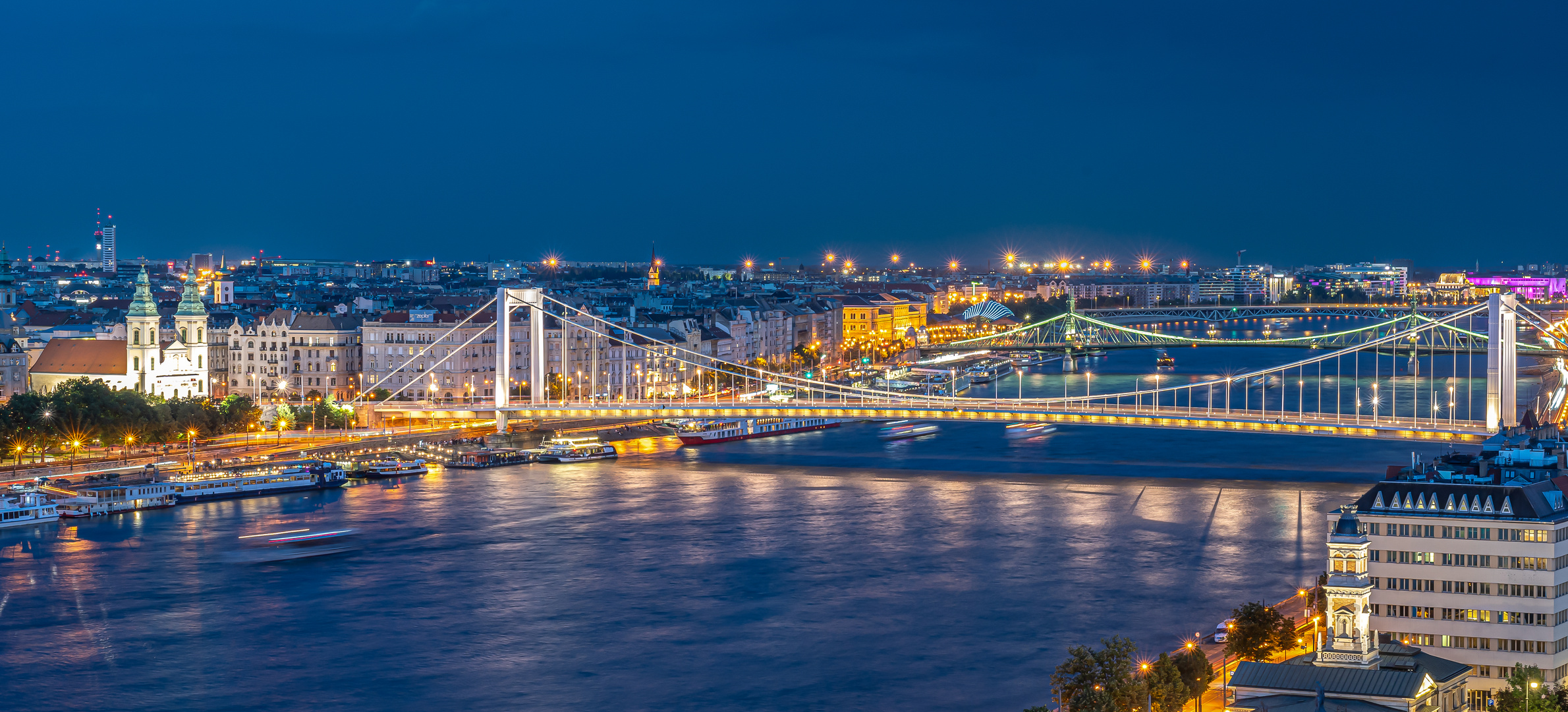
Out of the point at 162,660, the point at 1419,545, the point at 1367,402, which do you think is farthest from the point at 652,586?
the point at 1367,402

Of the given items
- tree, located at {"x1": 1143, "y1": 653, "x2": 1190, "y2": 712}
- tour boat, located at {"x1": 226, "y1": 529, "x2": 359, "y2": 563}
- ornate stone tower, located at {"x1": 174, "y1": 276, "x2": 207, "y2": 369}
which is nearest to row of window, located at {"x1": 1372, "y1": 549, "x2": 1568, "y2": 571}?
tree, located at {"x1": 1143, "y1": 653, "x2": 1190, "y2": 712}

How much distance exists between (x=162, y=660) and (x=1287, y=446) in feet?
55.1

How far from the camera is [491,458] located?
24.8 m

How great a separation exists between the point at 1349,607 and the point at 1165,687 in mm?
1104

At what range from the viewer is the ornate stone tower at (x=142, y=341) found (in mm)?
28594

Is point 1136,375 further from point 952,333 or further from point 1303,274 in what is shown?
point 1303,274

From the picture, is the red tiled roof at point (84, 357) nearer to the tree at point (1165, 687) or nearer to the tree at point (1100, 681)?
the tree at point (1100, 681)

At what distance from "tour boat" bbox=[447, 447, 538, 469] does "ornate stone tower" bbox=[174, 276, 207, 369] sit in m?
6.69

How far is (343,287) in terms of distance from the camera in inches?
2205

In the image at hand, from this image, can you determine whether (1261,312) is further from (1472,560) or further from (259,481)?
→ (1472,560)

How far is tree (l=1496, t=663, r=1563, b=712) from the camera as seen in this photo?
1085 centimetres

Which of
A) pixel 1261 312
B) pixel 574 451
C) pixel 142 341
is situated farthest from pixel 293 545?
pixel 1261 312

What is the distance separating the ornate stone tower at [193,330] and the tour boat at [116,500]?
879 centimetres

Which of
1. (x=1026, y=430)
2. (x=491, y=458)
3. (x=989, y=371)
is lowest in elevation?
(x=491, y=458)
